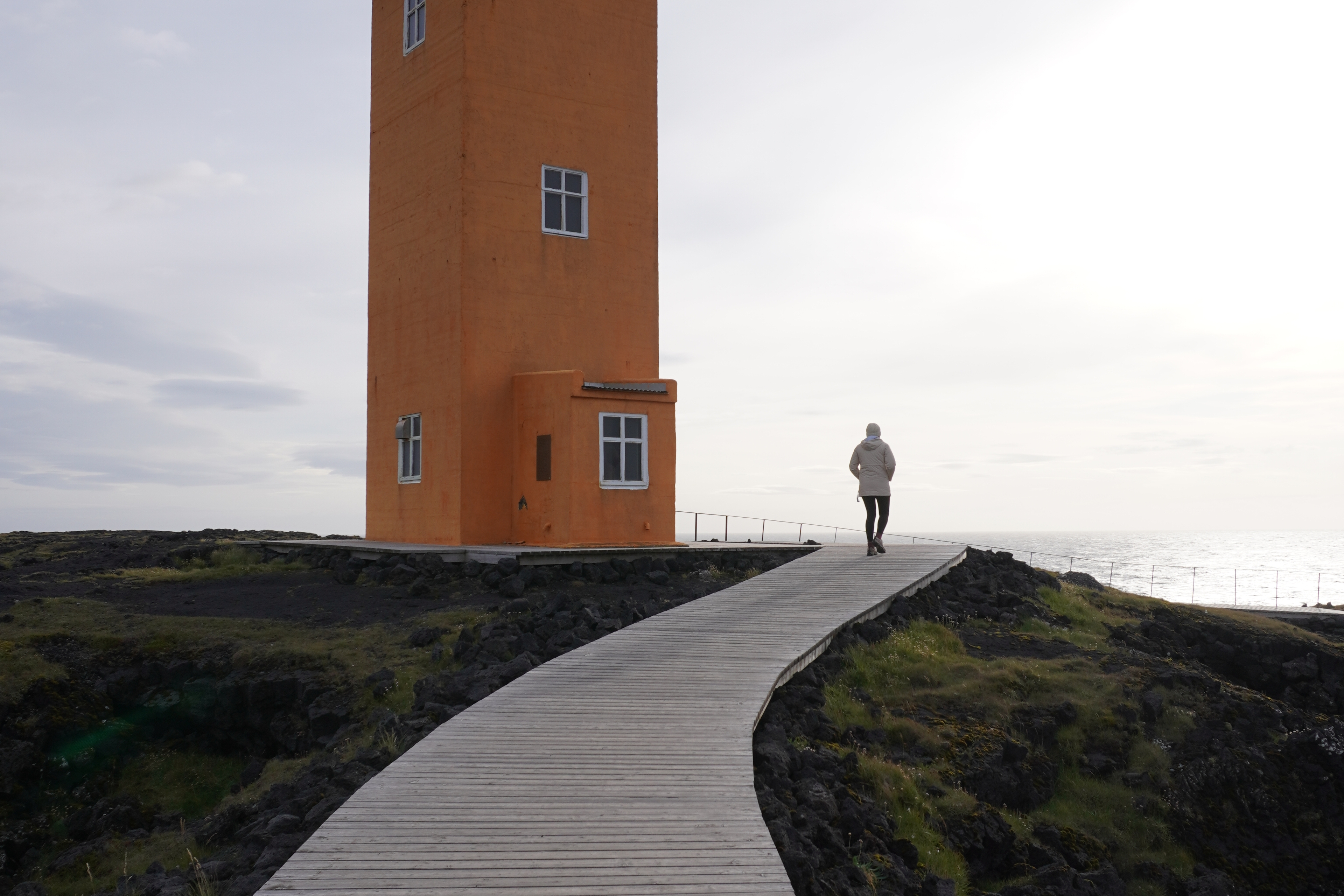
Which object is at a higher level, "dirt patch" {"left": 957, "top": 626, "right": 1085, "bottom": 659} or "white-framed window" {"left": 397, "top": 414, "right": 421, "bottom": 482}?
"white-framed window" {"left": 397, "top": 414, "right": 421, "bottom": 482}

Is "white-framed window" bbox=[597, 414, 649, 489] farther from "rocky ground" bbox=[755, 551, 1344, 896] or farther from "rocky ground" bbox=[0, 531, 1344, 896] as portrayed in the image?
"rocky ground" bbox=[755, 551, 1344, 896]

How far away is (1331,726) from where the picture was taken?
11633mm

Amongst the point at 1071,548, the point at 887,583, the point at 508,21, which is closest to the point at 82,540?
the point at 508,21

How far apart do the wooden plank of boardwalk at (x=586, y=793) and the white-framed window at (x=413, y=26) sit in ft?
46.8

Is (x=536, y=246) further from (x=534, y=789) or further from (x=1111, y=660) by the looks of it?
(x=534, y=789)

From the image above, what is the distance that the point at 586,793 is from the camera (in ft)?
21.6

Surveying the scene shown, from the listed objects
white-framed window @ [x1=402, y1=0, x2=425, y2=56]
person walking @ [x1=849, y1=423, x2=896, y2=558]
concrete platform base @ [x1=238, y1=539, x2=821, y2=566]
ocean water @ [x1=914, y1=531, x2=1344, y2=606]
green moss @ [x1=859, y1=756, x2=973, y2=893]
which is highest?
white-framed window @ [x1=402, y1=0, x2=425, y2=56]

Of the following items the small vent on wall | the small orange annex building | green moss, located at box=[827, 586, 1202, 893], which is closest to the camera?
green moss, located at box=[827, 586, 1202, 893]

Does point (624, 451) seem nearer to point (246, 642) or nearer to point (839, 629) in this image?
point (246, 642)

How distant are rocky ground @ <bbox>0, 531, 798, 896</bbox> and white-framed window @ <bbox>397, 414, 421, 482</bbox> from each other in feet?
8.90

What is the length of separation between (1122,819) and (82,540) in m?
25.6

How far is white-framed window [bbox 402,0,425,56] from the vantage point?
794 inches

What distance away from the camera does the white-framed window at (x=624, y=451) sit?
18.1 m

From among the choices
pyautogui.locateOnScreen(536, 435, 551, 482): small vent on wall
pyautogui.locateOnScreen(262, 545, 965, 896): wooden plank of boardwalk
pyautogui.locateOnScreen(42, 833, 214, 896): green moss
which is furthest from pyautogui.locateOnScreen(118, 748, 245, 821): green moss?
pyautogui.locateOnScreen(536, 435, 551, 482): small vent on wall
